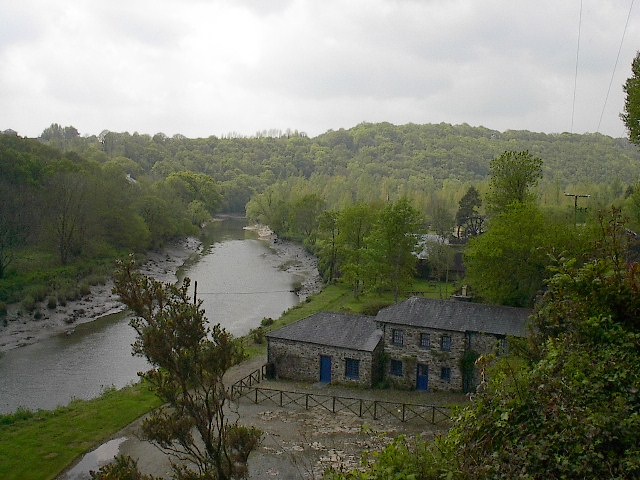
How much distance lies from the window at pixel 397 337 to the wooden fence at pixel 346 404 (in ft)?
12.5

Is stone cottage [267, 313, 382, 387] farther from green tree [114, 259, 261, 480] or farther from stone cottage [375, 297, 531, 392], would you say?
green tree [114, 259, 261, 480]

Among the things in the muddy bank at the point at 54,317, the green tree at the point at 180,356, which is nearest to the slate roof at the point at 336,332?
the muddy bank at the point at 54,317

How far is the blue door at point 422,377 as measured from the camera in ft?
94.2

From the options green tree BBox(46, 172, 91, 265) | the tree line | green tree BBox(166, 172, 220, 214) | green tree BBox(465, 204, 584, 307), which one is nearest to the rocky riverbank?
the tree line

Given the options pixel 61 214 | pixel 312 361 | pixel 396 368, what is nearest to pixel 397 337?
pixel 396 368

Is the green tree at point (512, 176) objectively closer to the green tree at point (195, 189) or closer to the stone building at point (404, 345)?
the stone building at point (404, 345)

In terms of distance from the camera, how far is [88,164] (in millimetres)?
72438

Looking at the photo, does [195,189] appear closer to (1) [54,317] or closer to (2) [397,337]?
(1) [54,317]

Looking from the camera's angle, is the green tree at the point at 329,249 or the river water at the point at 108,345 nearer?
the river water at the point at 108,345

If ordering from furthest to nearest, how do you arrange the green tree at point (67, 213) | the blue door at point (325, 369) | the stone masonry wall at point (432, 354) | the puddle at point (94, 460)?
the green tree at point (67, 213) < the blue door at point (325, 369) < the stone masonry wall at point (432, 354) < the puddle at point (94, 460)

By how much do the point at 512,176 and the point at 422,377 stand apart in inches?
835

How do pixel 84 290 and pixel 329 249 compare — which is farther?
pixel 329 249

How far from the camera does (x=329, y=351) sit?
29297 mm

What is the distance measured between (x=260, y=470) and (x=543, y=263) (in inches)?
823
